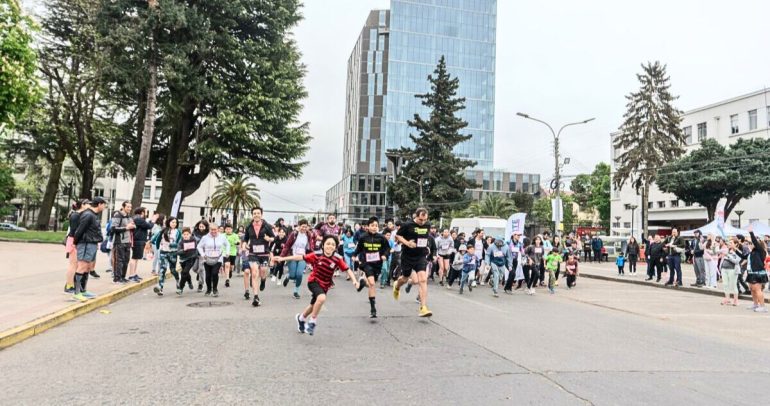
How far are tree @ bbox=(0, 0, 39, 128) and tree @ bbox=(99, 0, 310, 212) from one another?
4.86m

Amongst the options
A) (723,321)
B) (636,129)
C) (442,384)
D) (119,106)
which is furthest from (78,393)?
(636,129)

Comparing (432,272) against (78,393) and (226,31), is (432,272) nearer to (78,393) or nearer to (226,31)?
(78,393)

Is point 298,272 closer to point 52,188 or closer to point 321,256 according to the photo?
point 321,256

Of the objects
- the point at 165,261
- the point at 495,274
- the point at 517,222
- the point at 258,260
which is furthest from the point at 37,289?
the point at 517,222

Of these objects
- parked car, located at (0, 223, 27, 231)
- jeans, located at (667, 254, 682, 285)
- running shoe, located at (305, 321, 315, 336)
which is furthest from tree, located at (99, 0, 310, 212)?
parked car, located at (0, 223, 27, 231)

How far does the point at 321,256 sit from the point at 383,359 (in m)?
2.37

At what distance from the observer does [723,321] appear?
10.5 metres

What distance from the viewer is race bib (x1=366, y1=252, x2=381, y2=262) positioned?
385 inches

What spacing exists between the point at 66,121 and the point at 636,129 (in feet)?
144

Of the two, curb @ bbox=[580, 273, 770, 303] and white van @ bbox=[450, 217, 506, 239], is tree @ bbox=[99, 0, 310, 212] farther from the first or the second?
curb @ bbox=[580, 273, 770, 303]

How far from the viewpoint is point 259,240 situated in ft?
34.8

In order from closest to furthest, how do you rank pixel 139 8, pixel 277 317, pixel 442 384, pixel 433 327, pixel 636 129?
pixel 442 384 < pixel 433 327 < pixel 277 317 < pixel 139 8 < pixel 636 129

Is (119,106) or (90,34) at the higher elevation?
(90,34)

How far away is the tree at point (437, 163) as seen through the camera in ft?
165
